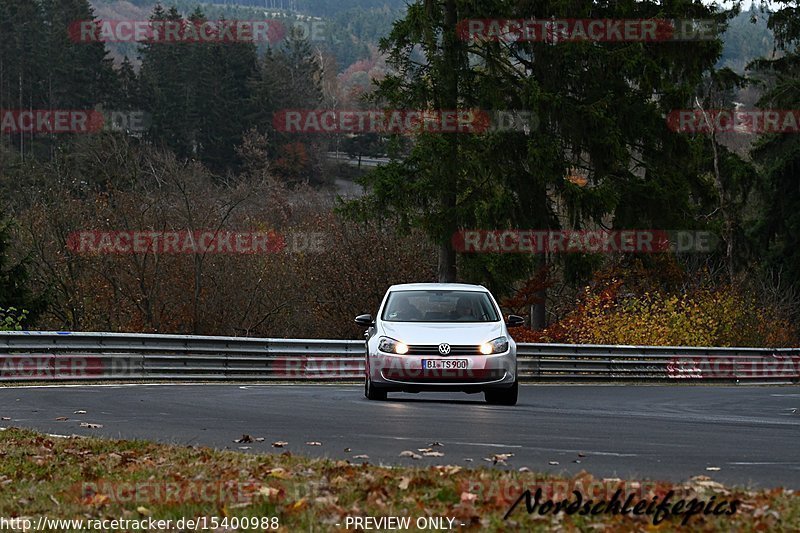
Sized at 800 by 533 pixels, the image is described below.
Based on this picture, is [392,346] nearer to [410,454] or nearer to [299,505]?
[410,454]

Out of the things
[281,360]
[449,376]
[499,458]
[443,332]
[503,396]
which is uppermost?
[499,458]

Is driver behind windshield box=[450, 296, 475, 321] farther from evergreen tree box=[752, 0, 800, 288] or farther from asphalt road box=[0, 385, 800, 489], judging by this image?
evergreen tree box=[752, 0, 800, 288]

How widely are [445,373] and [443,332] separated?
630 mm

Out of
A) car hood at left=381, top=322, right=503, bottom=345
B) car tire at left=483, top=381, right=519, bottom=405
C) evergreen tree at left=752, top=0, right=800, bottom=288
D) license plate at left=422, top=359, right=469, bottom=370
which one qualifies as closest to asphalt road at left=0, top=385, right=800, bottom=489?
car tire at left=483, top=381, right=519, bottom=405

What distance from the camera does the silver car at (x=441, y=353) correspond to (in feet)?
62.2

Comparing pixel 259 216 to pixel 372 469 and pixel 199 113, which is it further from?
pixel 372 469

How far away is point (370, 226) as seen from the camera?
4966 centimetres

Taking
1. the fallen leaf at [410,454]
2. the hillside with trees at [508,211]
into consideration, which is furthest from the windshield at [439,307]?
the hillside with trees at [508,211]

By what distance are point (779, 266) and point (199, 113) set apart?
59100 millimetres

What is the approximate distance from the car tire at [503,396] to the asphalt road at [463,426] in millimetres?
160

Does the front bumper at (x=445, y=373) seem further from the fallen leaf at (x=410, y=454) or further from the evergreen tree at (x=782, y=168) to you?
the evergreen tree at (x=782, y=168)

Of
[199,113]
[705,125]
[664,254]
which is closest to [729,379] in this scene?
[664,254]

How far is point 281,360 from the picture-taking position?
99.2 ft

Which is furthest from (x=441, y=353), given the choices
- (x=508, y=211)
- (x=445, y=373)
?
(x=508, y=211)
